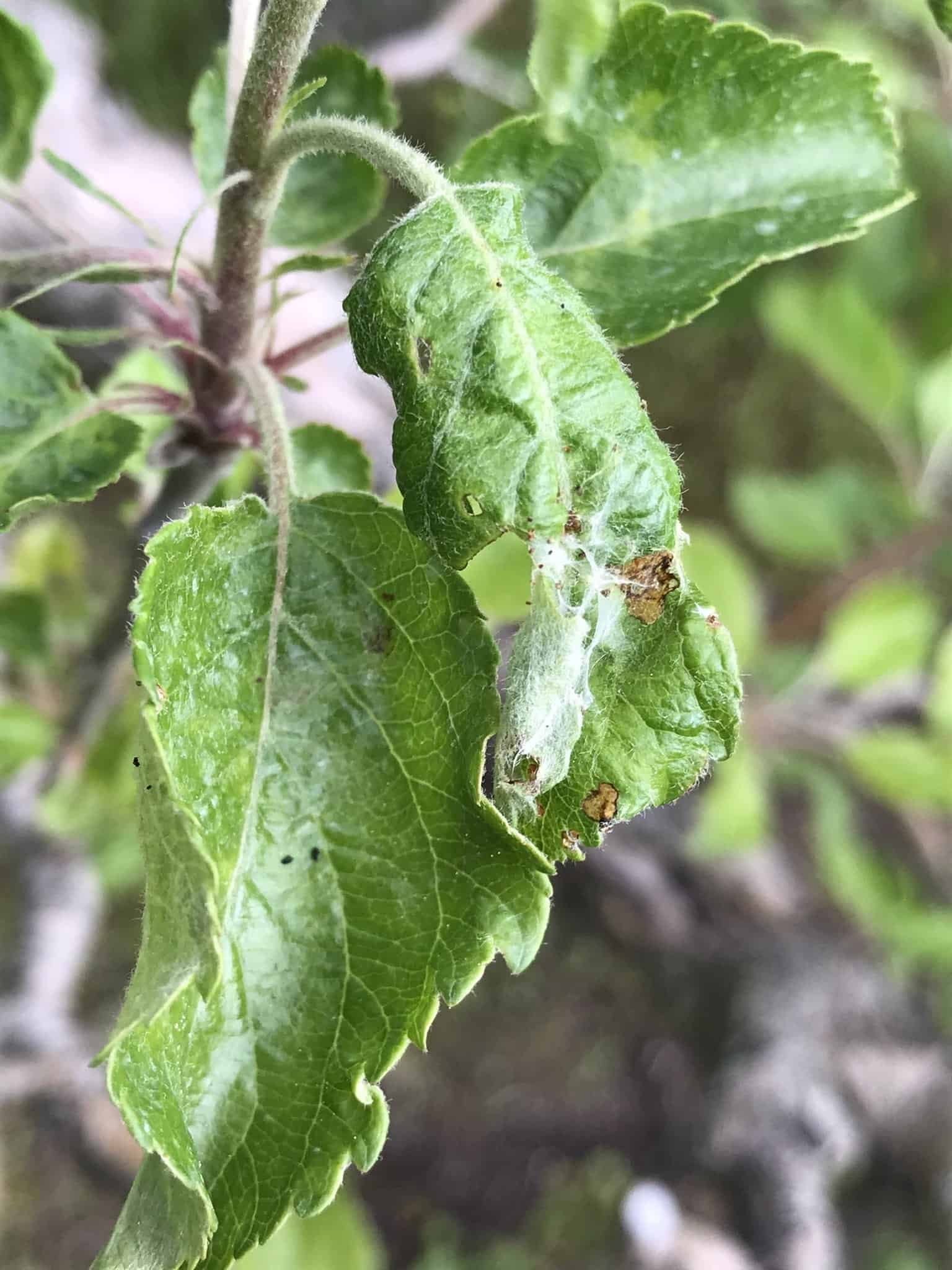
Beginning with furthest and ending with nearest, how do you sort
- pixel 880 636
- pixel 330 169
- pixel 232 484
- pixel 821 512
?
pixel 821 512 < pixel 880 636 < pixel 232 484 < pixel 330 169

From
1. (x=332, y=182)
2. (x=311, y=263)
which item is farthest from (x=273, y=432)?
(x=332, y=182)

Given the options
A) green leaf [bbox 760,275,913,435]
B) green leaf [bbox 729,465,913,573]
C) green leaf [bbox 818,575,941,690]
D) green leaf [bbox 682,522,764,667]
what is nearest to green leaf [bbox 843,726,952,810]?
green leaf [bbox 818,575,941,690]

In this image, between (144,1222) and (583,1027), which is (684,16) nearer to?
(144,1222)

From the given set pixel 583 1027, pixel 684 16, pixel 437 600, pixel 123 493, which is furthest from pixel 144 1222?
pixel 583 1027

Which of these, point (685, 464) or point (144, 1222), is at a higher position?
point (144, 1222)

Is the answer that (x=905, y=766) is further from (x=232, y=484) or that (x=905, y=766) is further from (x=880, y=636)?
(x=232, y=484)

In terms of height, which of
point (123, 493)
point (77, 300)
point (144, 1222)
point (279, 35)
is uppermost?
point (279, 35)

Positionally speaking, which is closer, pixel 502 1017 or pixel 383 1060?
pixel 383 1060

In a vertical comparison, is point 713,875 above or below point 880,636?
below

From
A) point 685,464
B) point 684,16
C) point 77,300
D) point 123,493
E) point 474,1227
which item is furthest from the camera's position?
point 685,464
